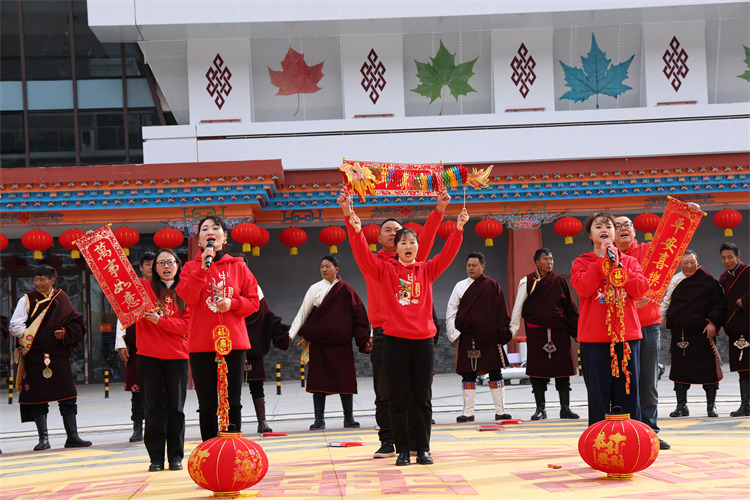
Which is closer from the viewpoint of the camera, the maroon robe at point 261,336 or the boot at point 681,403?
the boot at point 681,403

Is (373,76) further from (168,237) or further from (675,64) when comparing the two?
(675,64)

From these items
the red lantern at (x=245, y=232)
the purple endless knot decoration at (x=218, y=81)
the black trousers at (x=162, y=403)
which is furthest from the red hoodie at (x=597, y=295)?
the purple endless knot decoration at (x=218, y=81)

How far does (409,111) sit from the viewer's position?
16.7 meters

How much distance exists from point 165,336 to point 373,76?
11243mm

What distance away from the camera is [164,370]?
20.0ft

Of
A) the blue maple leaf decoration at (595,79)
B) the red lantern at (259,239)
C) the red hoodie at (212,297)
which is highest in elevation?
the blue maple leaf decoration at (595,79)

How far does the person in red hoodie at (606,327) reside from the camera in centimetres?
550

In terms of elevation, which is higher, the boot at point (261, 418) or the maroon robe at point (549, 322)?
the maroon robe at point (549, 322)

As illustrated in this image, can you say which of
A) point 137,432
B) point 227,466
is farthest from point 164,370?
point 137,432

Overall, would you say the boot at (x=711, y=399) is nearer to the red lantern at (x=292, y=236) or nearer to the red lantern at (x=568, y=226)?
the red lantern at (x=568, y=226)

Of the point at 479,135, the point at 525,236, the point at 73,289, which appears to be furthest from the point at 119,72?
the point at 525,236

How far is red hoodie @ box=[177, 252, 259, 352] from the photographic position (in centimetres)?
545

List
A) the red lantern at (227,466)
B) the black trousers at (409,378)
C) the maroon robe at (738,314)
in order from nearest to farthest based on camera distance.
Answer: the red lantern at (227,466) < the black trousers at (409,378) < the maroon robe at (738,314)

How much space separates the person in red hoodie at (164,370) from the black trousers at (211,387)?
1.86ft
